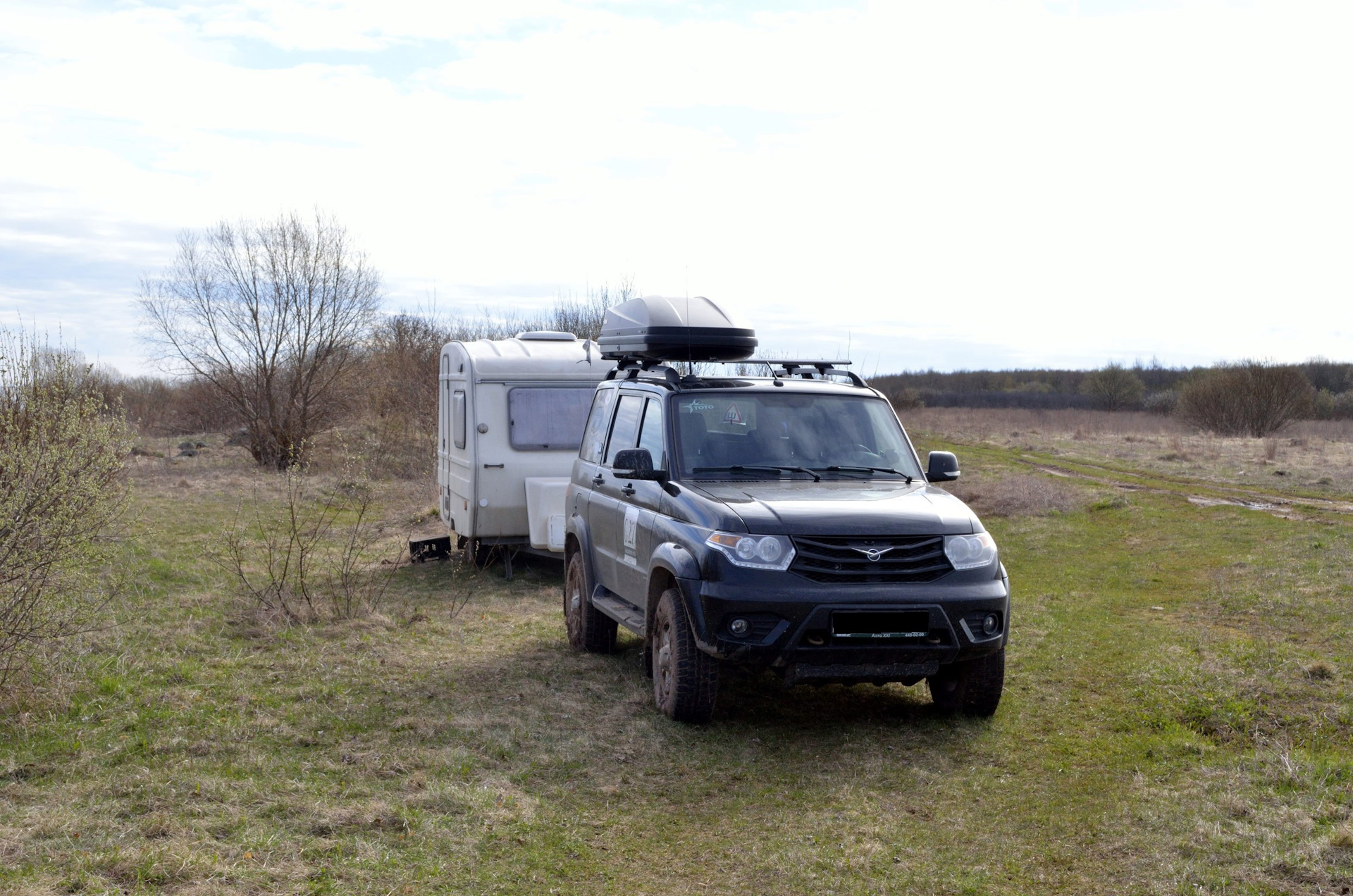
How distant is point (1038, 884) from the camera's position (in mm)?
4375

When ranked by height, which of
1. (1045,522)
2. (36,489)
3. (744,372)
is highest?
(744,372)

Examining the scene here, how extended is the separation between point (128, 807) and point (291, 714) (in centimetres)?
170

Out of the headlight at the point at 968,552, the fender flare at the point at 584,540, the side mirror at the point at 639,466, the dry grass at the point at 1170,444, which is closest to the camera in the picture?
the headlight at the point at 968,552

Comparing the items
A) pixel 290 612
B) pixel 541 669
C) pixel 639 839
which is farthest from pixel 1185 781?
pixel 290 612

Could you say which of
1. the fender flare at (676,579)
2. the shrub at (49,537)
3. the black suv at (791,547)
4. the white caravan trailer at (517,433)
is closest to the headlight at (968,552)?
the black suv at (791,547)

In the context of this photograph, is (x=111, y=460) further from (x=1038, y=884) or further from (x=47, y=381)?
(x=1038, y=884)

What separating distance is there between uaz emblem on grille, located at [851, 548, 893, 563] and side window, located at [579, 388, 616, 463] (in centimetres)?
296

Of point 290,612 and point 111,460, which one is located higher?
point 111,460

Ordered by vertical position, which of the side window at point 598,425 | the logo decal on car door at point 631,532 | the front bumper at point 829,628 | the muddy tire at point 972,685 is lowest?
the muddy tire at point 972,685

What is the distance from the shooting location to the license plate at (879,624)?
583 centimetres

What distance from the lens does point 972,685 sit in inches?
256

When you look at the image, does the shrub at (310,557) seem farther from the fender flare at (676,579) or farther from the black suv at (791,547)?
the fender flare at (676,579)

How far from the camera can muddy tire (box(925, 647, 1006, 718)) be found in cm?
645

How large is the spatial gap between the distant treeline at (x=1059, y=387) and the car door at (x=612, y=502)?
30.2 metres
